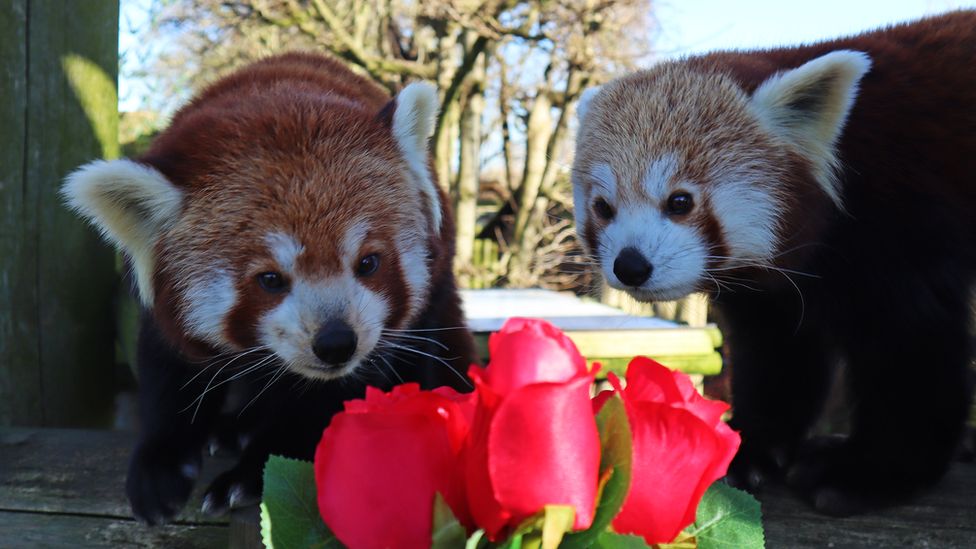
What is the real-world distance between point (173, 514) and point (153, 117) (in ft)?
12.5

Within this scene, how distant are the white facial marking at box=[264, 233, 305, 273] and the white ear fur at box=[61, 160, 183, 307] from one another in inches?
9.4

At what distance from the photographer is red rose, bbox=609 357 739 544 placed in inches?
28.3

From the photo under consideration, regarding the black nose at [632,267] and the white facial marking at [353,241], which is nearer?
the white facial marking at [353,241]

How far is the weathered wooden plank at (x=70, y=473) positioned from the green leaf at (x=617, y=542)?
1.05 meters

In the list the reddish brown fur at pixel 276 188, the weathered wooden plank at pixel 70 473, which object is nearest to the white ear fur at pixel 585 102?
the reddish brown fur at pixel 276 188

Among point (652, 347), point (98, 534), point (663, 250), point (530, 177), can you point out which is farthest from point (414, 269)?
point (530, 177)

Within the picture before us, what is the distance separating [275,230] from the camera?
1.49 meters

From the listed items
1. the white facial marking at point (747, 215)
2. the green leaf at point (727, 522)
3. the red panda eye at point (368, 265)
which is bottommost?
the green leaf at point (727, 522)

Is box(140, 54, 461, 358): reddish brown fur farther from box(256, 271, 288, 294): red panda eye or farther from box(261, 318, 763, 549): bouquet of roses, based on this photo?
box(261, 318, 763, 549): bouquet of roses

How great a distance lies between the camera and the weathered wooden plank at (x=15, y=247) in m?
2.25

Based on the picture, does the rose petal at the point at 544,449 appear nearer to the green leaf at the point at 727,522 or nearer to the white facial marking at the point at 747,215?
the green leaf at the point at 727,522

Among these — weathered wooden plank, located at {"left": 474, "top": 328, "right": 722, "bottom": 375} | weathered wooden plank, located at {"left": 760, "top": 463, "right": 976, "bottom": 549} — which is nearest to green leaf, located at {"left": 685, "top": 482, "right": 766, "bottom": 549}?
weathered wooden plank, located at {"left": 760, "top": 463, "right": 976, "bottom": 549}

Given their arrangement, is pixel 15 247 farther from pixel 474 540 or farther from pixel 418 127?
pixel 474 540

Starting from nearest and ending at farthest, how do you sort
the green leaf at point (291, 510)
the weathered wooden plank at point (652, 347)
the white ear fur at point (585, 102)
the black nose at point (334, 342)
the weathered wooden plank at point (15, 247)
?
the green leaf at point (291, 510)
the black nose at point (334, 342)
the white ear fur at point (585, 102)
the weathered wooden plank at point (15, 247)
the weathered wooden plank at point (652, 347)
